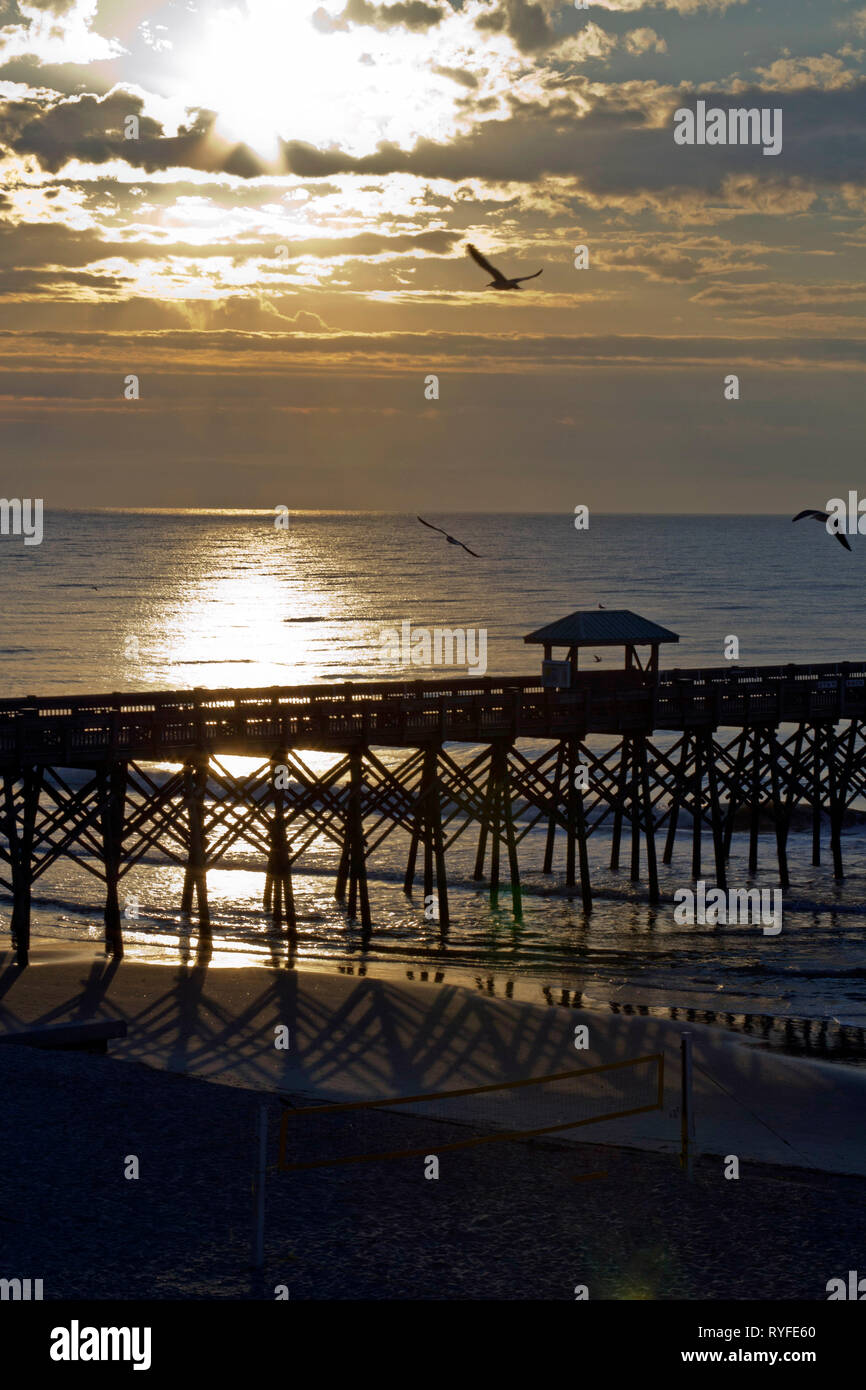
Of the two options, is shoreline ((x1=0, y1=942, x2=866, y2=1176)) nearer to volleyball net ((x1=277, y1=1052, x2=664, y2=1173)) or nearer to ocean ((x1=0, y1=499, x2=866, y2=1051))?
volleyball net ((x1=277, y1=1052, x2=664, y2=1173))

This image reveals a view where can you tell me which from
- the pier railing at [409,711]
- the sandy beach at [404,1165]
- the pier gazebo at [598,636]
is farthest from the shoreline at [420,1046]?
the pier gazebo at [598,636]

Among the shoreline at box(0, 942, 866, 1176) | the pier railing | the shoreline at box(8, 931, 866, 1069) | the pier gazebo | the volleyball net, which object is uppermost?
the pier gazebo

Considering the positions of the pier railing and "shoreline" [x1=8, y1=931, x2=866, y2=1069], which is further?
the pier railing

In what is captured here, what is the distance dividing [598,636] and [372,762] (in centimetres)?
661

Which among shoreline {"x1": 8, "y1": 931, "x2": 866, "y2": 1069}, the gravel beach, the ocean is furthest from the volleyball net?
the ocean

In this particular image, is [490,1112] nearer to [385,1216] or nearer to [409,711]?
[385,1216]

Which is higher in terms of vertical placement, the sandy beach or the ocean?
the sandy beach

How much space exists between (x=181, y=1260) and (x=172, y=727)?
15554 millimetres

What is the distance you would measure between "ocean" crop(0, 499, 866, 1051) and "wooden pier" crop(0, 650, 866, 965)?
3.23 ft

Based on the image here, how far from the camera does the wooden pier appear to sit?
27.3 meters

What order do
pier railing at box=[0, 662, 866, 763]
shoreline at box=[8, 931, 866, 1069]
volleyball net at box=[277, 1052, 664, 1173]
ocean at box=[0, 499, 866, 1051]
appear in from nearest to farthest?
volleyball net at box=[277, 1052, 664, 1173] < shoreline at box=[8, 931, 866, 1069] < pier railing at box=[0, 662, 866, 763] < ocean at box=[0, 499, 866, 1051]

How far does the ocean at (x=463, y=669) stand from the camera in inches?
1095

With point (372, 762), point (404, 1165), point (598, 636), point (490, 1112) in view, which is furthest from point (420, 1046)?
point (598, 636)

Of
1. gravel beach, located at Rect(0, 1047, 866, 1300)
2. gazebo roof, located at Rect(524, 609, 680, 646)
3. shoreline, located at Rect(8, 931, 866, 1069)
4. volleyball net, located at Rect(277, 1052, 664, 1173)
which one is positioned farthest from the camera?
gazebo roof, located at Rect(524, 609, 680, 646)
